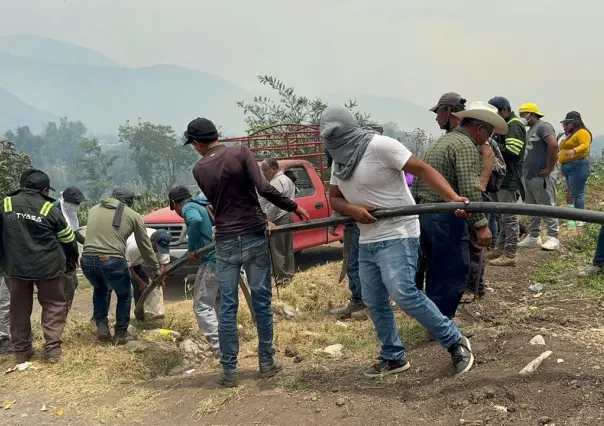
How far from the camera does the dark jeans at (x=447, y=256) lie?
436 centimetres

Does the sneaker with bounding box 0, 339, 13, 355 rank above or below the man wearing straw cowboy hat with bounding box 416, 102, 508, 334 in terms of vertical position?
below

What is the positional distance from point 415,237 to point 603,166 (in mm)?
19243

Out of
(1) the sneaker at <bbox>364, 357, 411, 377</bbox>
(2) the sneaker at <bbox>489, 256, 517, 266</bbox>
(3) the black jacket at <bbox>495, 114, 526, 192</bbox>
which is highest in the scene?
(3) the black jacket at <bbox>495, 114, 526, 192</bbox>

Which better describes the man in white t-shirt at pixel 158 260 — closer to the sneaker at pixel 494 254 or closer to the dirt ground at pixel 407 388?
the dirt ground at pixel 407 388

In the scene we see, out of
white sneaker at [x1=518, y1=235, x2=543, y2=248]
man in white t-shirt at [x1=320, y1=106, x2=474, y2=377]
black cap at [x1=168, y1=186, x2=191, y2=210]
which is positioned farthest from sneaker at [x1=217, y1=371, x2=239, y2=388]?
white sneaker at [x1=518, y1=235, x2=543, y2=248]

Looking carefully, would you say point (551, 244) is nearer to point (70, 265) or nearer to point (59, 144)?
point (70, 265)

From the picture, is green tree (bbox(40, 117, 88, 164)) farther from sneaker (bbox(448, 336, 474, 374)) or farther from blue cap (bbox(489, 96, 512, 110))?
sneaker (bbox(448, 336, 474, 374))

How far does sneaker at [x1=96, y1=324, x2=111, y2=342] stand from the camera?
602 cm

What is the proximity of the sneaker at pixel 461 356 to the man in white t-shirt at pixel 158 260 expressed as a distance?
3.80 meters

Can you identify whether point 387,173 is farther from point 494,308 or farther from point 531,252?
point 531,252

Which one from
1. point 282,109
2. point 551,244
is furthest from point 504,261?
point 282,109

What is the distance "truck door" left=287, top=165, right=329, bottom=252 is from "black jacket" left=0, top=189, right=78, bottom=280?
15.4 ft

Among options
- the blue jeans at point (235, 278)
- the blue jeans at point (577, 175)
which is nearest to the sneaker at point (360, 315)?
the blue jeans at point (235, 278)

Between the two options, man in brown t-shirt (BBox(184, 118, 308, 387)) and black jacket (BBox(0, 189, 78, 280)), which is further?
black jacket (BBox(0, 189, 78, 280))
